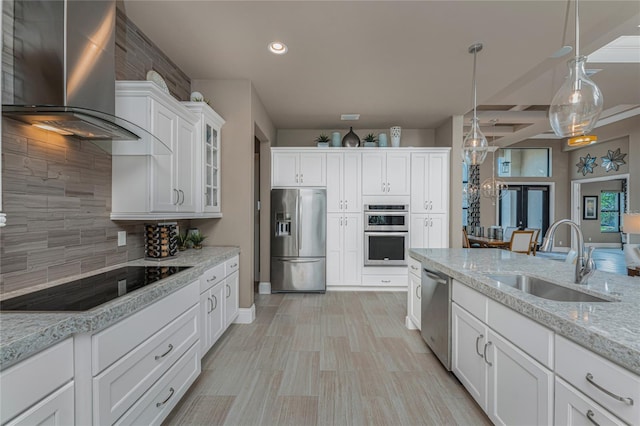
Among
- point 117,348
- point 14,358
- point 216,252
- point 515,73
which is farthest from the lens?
point 515,73

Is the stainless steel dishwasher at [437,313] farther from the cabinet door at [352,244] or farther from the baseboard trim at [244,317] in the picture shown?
the cabinet door at [352,244]

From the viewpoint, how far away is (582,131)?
1836mm

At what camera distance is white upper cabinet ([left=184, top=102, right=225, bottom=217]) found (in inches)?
111

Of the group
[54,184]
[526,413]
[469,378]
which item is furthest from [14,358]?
[469,378]

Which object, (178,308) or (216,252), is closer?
(178,308)

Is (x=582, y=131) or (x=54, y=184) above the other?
(x=582, y=131)

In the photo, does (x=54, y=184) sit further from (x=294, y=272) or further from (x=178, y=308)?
(x=294, y=272)

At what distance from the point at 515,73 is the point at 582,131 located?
1.73 m

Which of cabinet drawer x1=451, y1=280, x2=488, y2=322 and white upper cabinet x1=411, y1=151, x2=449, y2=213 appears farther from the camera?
white upper cabinet x1=411, y1=151, x2=449, y2=213

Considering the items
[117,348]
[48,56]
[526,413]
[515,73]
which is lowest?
[526,413]

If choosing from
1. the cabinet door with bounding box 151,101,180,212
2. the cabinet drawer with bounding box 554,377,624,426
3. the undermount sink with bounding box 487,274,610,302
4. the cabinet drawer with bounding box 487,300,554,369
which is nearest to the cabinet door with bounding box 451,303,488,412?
the cabinet drawer with bounding box 487,300,554,369

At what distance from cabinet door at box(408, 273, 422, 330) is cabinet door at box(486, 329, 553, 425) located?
129 cm

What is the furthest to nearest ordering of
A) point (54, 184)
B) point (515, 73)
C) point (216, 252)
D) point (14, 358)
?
point (515, 73) → point (216, 252) → point (54, 184) → point (14, 358)

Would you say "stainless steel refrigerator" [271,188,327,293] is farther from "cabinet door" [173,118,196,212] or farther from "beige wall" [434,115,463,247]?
"beige wall" [434,115,463,247]
